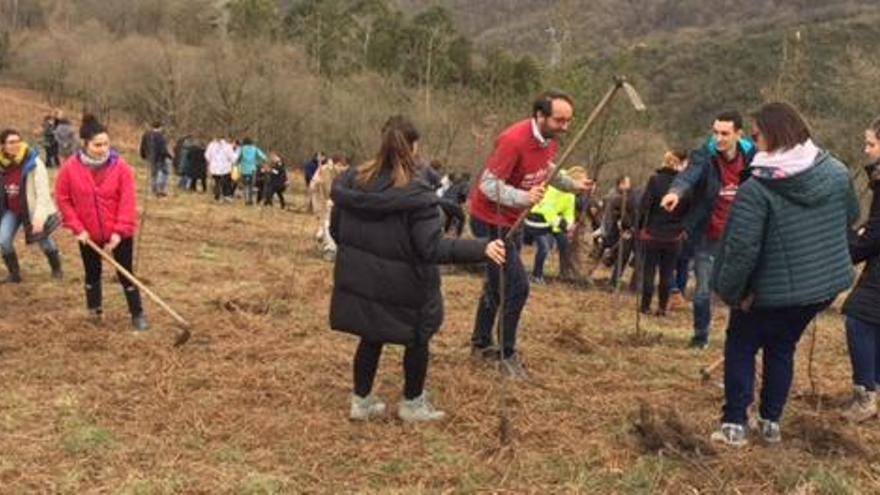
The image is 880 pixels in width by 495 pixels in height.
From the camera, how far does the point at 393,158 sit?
5.04 meters

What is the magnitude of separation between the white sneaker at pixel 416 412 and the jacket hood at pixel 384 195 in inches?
45.8

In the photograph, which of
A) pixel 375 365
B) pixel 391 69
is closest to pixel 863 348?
pixel 375 365

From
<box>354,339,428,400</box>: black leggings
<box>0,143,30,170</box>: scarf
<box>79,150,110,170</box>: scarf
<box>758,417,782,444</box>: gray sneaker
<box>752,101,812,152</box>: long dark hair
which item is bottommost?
<box>758,417,782,444</box>: gray sneaker

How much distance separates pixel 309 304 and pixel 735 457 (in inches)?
197

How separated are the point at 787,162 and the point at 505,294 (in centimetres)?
215

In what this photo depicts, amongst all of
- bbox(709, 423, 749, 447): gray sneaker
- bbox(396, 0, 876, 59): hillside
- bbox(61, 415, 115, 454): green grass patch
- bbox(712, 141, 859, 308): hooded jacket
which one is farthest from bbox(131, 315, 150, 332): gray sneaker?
bbox(396, 0, 876, 59): hillside

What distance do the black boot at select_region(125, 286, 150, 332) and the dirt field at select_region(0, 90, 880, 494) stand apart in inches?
4.2

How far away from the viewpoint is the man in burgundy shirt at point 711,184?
7.05m

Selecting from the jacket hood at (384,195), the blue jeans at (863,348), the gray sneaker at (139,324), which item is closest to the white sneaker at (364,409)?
the jacket hood at (384,195)

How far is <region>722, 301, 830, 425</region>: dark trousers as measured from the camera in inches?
194

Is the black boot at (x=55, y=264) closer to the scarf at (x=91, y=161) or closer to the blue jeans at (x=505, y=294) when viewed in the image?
the scarf at (x=91, y=161)

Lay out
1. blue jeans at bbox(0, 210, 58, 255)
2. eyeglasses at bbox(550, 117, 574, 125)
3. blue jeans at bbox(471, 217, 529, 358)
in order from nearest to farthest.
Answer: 1. eyeglasses at bbox(550, 117, 574, 125)
2. blue jeans at bbox(471, 217, 529, 358)
3. blue jeans at bbox(0, 210, 58, 255)

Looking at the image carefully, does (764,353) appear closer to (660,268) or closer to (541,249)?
(660,268)

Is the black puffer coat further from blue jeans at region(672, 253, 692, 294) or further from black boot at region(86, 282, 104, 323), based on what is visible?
black boot at region(86, 282, 104, 323)
